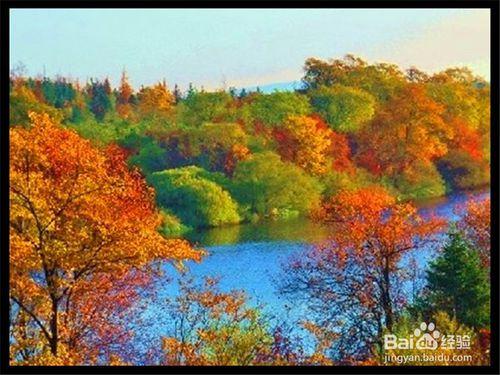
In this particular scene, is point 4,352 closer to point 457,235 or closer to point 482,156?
point 457,235

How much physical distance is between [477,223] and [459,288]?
10.0 feet

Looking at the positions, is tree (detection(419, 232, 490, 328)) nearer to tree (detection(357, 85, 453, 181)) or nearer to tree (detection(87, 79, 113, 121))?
tree (detection(357, 85, 453, 181))

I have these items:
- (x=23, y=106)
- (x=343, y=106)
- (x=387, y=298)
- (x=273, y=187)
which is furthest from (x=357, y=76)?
(x=23, y=106)

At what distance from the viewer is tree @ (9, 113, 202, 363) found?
363 inches

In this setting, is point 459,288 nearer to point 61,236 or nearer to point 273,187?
point 273,187

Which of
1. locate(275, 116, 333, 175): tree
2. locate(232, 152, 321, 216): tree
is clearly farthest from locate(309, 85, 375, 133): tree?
locate(232, 152, 321, 216): tree

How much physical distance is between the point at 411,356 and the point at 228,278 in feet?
14.3

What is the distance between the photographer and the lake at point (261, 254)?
12.5 metres

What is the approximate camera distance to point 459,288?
1045 cm
